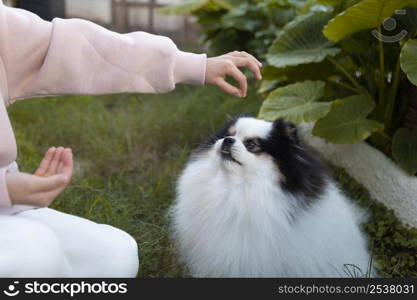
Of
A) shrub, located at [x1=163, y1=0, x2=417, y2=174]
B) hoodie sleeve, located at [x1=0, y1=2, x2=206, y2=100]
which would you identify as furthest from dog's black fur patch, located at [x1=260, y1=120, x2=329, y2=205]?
shrub, located at [x1=163, y1=0, x2=417, y2=174]

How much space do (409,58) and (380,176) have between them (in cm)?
59

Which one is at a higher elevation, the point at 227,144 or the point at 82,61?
the point at 82,61

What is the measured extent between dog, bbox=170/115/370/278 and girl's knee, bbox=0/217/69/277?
1.76ft

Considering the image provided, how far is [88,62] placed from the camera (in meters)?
1.43

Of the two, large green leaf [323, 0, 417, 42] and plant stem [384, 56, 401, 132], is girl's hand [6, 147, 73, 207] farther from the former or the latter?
plant stem [384, 56, 401, 132]

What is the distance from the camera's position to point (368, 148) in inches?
94.8

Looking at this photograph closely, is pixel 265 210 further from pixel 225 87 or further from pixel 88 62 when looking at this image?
pixel 88 62

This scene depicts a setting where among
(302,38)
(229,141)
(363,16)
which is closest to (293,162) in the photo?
(229,141)

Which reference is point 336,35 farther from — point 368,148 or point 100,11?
point 100,11

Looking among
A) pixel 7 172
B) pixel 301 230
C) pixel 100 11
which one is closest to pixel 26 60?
pixel 7 172

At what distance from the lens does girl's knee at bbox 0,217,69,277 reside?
1.21 meters

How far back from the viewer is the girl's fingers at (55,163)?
1.27 metres

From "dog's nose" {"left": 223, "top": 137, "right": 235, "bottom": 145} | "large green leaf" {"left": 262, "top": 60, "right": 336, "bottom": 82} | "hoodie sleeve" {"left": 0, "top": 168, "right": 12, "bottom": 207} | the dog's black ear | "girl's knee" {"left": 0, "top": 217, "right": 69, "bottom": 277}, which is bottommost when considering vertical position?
"large green leaf" {"left": 262, "top": 60, "right": 336, "bottom": 82}

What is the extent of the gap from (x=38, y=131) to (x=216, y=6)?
1636 mm
